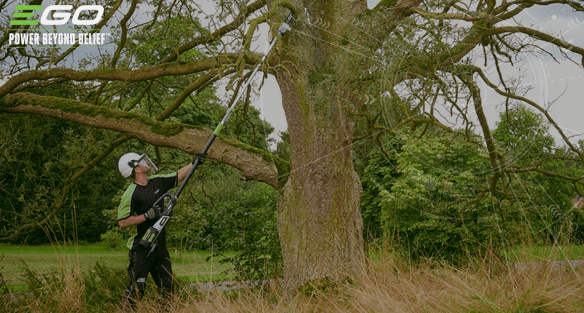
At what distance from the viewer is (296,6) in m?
6.38

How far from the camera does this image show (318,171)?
6305 millimetres

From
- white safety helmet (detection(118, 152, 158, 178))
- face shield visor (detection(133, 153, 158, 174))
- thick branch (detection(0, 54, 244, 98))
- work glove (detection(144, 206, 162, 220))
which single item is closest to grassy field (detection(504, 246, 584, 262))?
work glove (detection(144, 206, 162, 220))

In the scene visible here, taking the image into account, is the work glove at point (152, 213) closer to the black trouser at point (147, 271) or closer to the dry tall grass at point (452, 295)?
the black trouser at point (147, 271)

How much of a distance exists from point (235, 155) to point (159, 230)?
4.57 ft

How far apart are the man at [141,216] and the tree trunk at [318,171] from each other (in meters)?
1.38

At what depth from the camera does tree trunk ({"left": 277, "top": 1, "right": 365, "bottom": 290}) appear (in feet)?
20.3

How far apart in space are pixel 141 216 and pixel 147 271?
70cm

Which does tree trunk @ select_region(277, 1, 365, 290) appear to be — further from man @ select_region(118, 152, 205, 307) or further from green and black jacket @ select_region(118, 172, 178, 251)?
green and black jacket @ select_region(118, 172, 178, 251)

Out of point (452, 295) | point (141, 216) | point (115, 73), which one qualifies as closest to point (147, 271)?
point (141, 216)

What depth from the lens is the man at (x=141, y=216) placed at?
5914 millimetres

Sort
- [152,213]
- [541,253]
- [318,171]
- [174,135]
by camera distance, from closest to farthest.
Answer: [541,253] < [152,213] < [318,171] < [174,135]

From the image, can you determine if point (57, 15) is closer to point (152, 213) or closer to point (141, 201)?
point (141, 201)

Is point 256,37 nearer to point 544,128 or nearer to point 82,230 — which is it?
point 544,128

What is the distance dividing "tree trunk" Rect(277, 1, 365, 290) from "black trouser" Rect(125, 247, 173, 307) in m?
1.53
